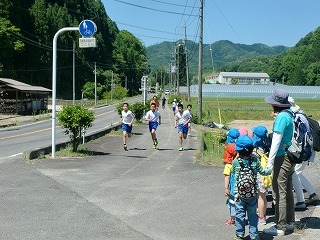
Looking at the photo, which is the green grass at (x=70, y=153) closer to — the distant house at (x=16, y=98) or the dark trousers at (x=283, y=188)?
the dark trousers at (x=283, y=188)

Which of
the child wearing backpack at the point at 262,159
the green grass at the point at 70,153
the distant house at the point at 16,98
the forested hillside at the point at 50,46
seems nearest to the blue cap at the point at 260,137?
the child wearing backpack at the point at 262,159

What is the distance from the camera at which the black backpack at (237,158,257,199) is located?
538cm

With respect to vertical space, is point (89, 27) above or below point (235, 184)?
above

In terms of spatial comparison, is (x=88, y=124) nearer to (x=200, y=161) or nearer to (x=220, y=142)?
(x=200, y=161)

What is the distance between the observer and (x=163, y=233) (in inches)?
227

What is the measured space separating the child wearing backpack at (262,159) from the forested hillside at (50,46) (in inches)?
2082

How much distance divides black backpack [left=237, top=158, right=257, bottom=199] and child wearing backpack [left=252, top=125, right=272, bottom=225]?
3.00 ft

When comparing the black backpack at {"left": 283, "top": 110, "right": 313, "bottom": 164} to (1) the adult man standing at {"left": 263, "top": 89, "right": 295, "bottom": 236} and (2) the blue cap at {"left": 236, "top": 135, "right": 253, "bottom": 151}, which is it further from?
(2) the blue cap at {"left": 236, "top": 135, "right": 253, "bottom": 151}

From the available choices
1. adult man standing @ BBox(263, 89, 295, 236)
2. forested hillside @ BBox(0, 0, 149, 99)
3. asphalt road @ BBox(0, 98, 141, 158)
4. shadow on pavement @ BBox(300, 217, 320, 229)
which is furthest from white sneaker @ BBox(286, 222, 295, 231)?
forested hillside @ BBox(0, 0, 149, 99)

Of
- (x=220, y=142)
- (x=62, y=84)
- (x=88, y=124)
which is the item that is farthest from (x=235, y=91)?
(x=88, y=124)

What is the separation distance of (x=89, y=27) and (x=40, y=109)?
41111 mm

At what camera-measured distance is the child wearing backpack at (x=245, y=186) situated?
5387 mm

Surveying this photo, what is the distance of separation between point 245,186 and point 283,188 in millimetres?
824

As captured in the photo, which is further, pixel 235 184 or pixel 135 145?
pixel 135 145
